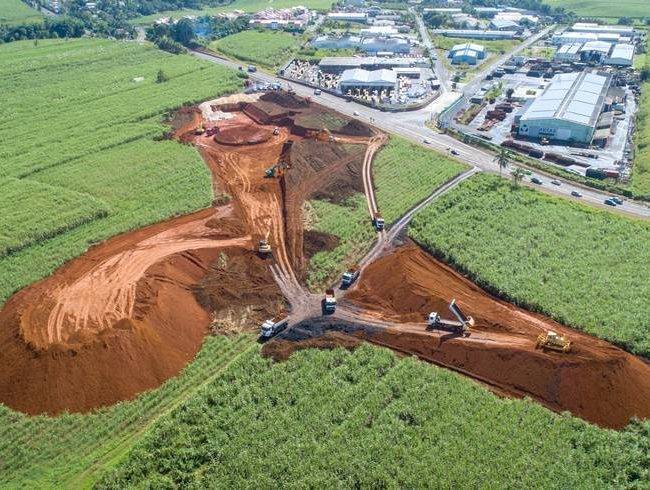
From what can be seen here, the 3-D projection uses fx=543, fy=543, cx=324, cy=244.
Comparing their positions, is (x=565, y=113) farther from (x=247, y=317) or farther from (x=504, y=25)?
(x=504, y=25)

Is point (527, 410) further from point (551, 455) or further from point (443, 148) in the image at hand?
point (443, 148)

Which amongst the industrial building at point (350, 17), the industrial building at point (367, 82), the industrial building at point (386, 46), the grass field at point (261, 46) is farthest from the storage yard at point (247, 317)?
the industrial building at point (350, 17)

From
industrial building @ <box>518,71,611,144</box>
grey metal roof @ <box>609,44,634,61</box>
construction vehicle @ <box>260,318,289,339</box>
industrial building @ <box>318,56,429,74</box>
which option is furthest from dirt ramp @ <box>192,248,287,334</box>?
grey metal roof @ <box>609,44,634,61</box>

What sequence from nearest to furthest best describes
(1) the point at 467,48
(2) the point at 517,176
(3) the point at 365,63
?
(2) the point at 517,176 < (3) the point at 365,63 < (1) the point at 467,48

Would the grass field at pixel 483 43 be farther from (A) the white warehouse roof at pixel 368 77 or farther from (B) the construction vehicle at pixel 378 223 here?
(B) the construction vehicle at pixel 378 223

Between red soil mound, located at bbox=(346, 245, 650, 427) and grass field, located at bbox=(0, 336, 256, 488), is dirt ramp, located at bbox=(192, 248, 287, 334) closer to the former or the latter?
grass field, located at bbox=(0, 336, 256, 488)

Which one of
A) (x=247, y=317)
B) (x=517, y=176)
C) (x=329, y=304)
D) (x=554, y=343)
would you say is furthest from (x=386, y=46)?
(x=554, y=343)
